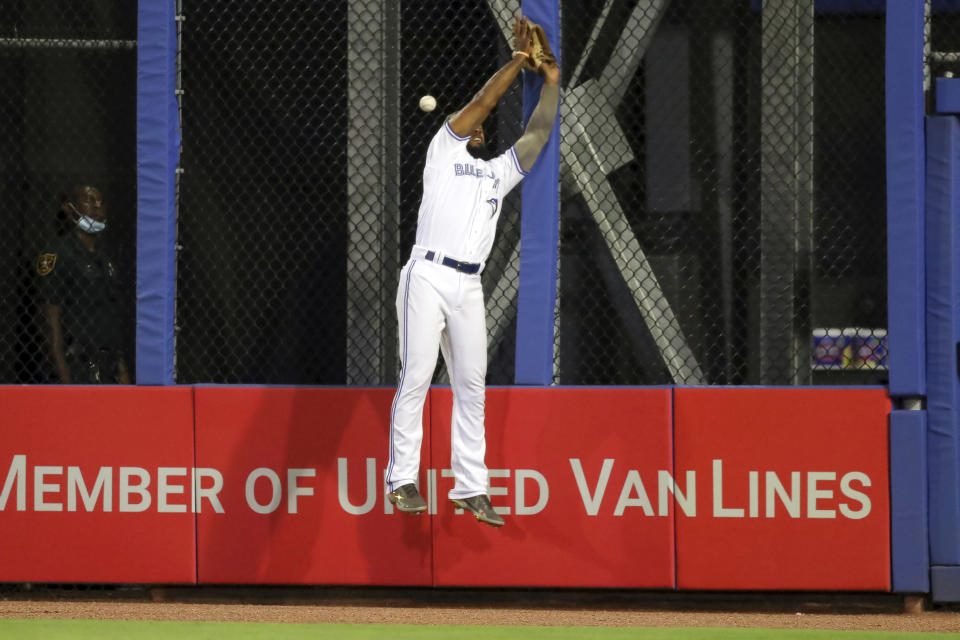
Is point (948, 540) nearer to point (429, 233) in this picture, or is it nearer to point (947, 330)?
point (947, 330)

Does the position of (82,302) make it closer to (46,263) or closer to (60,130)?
(46,263)

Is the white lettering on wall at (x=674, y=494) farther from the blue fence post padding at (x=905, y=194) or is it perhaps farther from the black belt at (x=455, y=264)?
the black belt at (x=455, y=264)

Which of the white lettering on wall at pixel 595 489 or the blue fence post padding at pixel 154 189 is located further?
Result: the blue fence post padding at pixel 154 189

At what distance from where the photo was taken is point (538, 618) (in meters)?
6.11

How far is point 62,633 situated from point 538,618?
2.32 m

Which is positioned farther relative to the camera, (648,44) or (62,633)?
(648,44)

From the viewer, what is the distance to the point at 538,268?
6461mm

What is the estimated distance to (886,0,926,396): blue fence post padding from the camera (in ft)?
20.3

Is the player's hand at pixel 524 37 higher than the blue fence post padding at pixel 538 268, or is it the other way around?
the player's hand at pixel 524 37

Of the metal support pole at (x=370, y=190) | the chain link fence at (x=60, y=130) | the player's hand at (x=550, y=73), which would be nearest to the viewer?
the player's hand at (x=550, y=73)

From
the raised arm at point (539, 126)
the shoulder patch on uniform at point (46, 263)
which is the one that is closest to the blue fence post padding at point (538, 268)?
the raised arm at point (539, 126)

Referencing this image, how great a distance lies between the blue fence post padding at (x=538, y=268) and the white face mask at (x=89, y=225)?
108 inches

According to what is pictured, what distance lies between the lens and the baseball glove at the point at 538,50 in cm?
599

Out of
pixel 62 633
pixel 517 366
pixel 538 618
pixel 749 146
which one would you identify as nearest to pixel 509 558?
pixel 538 618
